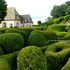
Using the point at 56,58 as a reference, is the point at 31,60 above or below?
above

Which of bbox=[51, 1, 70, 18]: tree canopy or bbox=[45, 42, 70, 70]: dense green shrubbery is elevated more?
bbox=[51, 1, 70, 18]: tree canopy

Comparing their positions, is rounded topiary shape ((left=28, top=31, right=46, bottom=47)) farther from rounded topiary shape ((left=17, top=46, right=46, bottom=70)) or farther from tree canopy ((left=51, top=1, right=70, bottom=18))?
tree canopy ((left=51, top=1, right=70, bottom=18))

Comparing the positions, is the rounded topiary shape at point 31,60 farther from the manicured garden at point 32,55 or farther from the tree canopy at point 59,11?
the tree canopy at point 59,11

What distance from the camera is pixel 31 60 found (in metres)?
10.8

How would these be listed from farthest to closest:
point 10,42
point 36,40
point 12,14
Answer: point 12,14 → point 36,40 → point 10,42

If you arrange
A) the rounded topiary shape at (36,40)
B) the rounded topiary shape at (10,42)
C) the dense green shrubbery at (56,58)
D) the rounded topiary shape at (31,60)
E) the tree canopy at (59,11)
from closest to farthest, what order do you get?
the rounded topiary shape at (31,60), the dense green shrubbery at (56,58), the rounded topiary shape at (10,42), the rounded topiary shape at (36,40), the tree canopy at (59,11)

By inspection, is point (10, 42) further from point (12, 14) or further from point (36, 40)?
point (12, 14)

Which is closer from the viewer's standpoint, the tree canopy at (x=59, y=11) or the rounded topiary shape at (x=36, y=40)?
the rounded topiary shape at (x=36, y=40)

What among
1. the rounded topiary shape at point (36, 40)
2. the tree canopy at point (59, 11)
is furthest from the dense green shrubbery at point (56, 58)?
the tree canopy at point (59, 11)

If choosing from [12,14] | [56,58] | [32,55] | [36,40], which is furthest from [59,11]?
[32,55]

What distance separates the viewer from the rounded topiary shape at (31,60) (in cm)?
1078

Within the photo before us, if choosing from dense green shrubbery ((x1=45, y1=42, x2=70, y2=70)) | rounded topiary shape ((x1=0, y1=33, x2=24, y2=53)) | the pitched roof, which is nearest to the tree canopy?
the pitched roof

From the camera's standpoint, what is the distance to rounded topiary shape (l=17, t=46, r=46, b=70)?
424 inches

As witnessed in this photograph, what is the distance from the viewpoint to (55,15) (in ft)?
283
